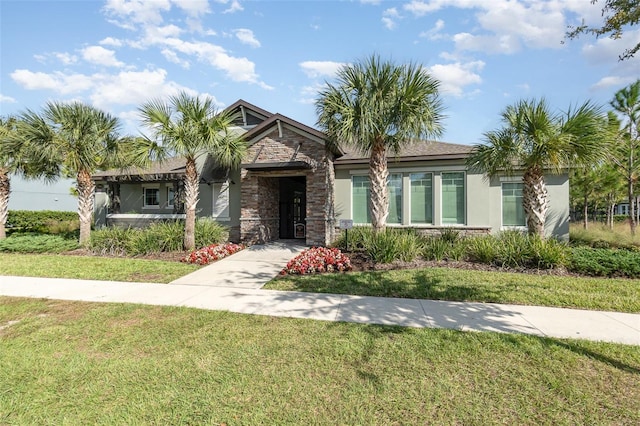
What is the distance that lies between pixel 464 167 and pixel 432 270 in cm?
624

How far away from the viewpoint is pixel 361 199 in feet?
46.0

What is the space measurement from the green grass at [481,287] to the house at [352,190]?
190 inches

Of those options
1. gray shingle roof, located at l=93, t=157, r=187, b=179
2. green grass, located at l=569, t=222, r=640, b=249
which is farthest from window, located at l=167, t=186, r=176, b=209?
green grass, located at l=569, t=222, r=640, b=249

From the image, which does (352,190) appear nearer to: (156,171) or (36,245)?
(156,171)

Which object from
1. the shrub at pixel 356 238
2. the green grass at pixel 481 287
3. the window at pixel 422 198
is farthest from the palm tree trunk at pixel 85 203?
the window at pixel 422 198

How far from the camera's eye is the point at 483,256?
9.64m

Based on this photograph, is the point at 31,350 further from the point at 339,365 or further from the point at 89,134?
the point at 89,134

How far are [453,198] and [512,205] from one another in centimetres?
251

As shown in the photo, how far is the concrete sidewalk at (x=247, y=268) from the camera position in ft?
27.1

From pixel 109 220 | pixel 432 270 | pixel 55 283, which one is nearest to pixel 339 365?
pixel 432 270

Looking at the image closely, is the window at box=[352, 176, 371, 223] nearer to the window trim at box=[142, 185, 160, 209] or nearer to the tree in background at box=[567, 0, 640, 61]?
the tree in background at box=[567, 0, 640, 61]

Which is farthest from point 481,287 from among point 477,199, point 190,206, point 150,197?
point 150,197

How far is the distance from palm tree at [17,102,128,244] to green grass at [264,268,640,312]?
11.1m

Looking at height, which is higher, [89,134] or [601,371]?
[89,134]
